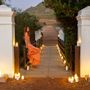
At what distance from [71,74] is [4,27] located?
93.9 inches

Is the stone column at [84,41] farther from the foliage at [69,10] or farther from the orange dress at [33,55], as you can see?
the orange dress at [33,55]

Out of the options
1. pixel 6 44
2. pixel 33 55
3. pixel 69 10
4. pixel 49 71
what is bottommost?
pixel 49 71

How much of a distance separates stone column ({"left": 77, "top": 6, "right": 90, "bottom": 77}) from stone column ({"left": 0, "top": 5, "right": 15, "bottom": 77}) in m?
1.87

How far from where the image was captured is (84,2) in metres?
13.3

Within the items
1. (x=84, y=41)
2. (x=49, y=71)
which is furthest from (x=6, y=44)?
(x=84, y=41)

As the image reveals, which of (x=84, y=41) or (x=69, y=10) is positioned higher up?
(x=69, y=10)

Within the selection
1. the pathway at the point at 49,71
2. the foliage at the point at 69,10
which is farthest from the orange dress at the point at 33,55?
the foliage at the point at 69,10

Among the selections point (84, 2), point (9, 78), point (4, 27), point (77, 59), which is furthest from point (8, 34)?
point (84, 2)

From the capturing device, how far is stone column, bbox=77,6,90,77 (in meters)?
11.1

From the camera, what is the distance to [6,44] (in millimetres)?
11133

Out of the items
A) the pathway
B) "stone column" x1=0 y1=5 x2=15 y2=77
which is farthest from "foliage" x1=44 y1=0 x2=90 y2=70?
"stone column" x1=0 y1=5 x2=15 y2=77

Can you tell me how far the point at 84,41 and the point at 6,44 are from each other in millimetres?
2106

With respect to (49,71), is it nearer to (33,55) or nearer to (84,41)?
(33,55)

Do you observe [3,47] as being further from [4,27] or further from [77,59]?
[77,59]
